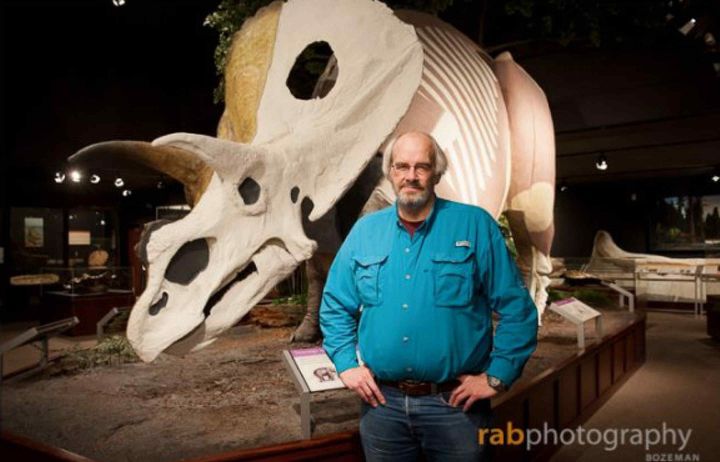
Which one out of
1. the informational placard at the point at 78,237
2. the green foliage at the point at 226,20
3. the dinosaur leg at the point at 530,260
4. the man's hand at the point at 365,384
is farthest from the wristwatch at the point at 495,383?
the informational placard at the point at 78,237

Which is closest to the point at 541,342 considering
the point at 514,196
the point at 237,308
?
the point at 514,196

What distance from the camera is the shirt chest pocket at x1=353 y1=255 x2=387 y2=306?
1.71m

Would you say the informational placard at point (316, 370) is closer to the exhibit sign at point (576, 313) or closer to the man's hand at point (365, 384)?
the man's hand at point (365, 384)

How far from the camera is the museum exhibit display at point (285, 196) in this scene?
2.10 meters

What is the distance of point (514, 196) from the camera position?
170 inches

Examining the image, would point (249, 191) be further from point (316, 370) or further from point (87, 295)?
point (87, 295)

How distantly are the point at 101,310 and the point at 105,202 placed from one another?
68.4 inches

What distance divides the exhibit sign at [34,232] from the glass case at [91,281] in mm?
823

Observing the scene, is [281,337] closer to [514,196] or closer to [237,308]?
[514,196]

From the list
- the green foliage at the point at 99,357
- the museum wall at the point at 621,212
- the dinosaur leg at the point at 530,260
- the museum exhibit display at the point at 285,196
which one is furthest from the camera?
the museum wall at the point at 621,212

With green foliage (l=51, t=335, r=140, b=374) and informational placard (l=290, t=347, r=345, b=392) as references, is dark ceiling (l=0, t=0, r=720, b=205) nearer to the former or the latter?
green foliage (l=51, t=335, r=140, b=374)

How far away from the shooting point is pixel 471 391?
160 centimetres

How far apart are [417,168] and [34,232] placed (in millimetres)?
7449

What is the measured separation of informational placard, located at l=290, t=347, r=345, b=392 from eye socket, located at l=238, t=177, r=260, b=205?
0.68 meters
